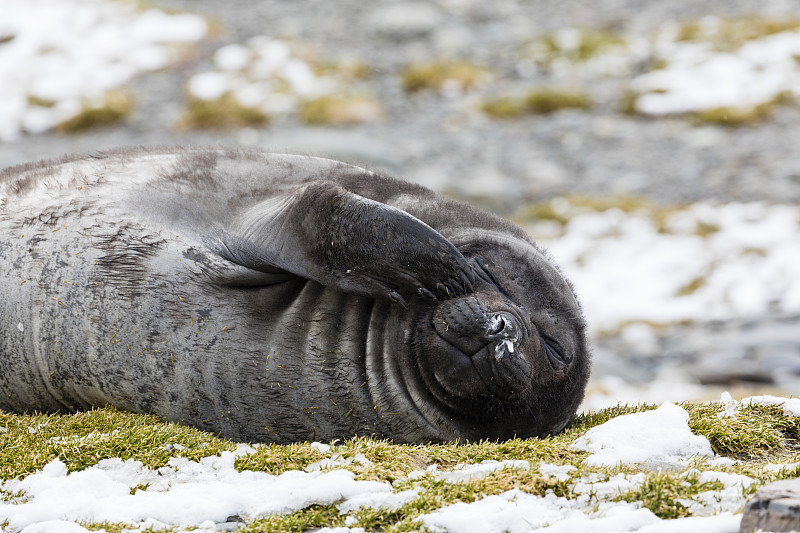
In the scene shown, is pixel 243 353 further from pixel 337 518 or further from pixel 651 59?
pixel 651 59

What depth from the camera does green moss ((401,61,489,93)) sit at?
76.7 feet

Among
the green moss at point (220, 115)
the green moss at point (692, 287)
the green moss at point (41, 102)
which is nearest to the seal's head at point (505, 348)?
the green moss at point (692, 287)

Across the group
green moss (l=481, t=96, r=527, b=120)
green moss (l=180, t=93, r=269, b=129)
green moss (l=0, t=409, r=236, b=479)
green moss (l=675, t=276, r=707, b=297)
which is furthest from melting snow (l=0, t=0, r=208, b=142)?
green moss (l=0, t=409, r=236, b=479)

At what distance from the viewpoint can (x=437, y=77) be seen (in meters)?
23.4

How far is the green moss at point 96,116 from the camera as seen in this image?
21.7 metres

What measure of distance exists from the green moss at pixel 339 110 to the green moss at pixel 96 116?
173 inches

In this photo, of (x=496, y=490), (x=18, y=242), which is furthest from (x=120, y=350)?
(x=496, y=490)

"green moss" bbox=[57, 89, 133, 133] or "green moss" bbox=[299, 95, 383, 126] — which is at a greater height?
"green moss" bbox=[299, 95, 383, 126]

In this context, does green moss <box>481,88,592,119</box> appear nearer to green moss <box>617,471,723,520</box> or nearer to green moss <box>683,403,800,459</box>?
green moss <box>683,403,800,459</box>

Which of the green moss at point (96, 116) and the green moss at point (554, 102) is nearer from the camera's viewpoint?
the green moss at point (96, 116)

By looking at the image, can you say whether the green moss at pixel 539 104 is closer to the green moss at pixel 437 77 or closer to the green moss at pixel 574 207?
the green moss at pixel 437 77

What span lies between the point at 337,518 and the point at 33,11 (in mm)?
26172

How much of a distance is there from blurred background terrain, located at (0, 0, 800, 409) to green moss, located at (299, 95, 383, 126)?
0.06 m

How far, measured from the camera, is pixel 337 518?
3.55 metres
